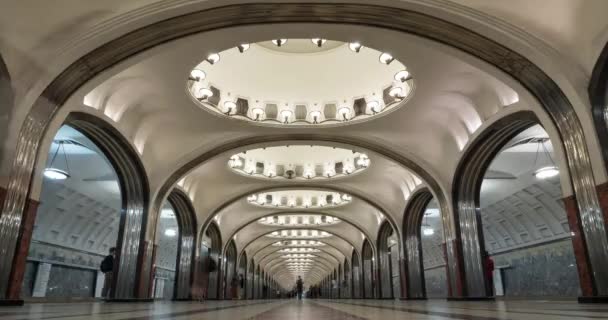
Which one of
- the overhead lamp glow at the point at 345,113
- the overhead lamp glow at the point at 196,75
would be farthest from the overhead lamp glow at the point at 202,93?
the overhead lamp glow at the point at 345,113

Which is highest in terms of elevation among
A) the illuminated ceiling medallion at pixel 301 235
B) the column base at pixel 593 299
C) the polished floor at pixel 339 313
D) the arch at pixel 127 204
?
the illuminated ceiling medallion at pixel 301 235

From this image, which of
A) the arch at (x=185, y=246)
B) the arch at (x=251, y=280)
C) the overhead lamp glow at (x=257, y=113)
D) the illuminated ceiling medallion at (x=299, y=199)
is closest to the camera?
the overhead lamp glow at (x=257, y=113)

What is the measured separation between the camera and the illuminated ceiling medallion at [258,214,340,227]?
29.2 metres

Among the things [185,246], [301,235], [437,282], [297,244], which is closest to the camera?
[185,246]

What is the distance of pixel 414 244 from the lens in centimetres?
1947

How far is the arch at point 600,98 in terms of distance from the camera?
7.10 m

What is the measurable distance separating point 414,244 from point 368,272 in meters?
9.97

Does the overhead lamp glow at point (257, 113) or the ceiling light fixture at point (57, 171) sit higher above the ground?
the overhead lamp glow at point (257, 113)

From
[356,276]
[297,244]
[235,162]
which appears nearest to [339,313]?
[235,162]

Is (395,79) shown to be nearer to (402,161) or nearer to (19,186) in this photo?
(402,161)

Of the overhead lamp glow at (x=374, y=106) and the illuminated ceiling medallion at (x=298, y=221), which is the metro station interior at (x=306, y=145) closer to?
the overhead lamp glow at (x=374, y=106)

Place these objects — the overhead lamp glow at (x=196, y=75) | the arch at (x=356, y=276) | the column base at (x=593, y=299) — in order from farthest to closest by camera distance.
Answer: the arch at (x=356, y=276), the overhead lamp glow at (x=196, y=75), the column base at (x=593, y=299)

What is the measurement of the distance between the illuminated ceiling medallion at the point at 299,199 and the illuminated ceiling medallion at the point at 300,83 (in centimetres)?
1062

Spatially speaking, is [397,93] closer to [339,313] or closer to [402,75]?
[402,75]
